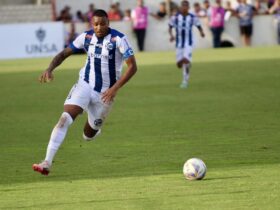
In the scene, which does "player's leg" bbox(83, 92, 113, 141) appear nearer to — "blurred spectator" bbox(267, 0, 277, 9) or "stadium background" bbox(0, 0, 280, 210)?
"stadium background" bbox(0, 0, 280, 210)

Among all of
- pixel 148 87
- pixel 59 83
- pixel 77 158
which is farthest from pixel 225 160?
pixel 59 83

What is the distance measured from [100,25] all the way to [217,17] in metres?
30.1

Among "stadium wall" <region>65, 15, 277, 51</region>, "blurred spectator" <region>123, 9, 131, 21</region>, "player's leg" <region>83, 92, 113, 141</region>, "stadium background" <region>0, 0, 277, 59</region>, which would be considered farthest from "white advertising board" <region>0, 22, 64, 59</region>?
"player's leg" <region>83, 92, 113, 141</region>

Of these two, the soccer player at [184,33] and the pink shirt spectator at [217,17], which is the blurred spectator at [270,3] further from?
the soccer player at [184,33]

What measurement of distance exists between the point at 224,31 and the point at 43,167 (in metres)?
33.3

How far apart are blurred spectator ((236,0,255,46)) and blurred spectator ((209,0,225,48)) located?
1028 millimetres

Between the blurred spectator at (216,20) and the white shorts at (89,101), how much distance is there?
29.1m

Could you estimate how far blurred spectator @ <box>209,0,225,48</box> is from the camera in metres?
42.3

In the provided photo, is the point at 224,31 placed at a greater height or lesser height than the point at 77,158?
lesser

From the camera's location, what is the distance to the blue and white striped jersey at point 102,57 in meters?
12.9

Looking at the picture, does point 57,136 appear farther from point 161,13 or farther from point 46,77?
point 161,13

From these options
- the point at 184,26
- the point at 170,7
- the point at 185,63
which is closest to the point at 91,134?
the point at 185,63

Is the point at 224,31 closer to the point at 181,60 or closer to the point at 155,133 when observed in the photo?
the point at 181,60

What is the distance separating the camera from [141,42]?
1689 inches
